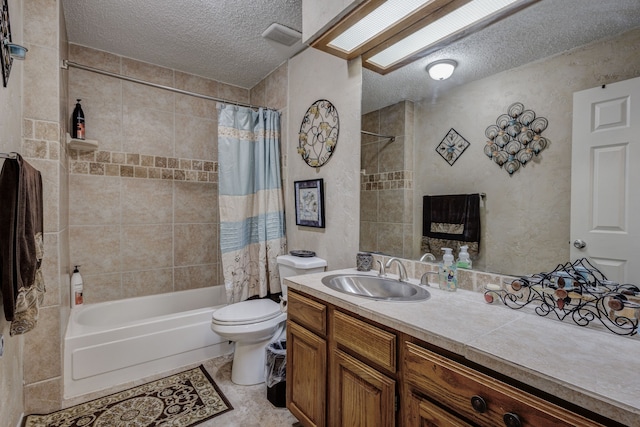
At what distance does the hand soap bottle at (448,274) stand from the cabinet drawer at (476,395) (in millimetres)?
481

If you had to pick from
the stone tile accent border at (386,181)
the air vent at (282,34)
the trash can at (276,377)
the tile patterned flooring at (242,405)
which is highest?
the air vent at (282,34)

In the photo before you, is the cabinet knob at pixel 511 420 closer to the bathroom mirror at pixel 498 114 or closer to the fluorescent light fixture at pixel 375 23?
the bathroom mirror at pixel 498 114

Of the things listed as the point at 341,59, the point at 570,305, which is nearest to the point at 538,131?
the point at 570,305

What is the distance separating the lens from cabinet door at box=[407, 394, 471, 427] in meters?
0.87

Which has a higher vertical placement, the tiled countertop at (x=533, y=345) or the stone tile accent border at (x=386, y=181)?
the stone tile accent border at (x=386, y=181)

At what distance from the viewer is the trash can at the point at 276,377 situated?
1854 mm

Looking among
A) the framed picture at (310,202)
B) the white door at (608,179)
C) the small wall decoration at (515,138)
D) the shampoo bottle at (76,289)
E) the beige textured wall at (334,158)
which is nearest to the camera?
the white door at (608,179)

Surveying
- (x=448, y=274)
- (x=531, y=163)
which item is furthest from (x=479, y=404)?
(x=531, y=163)

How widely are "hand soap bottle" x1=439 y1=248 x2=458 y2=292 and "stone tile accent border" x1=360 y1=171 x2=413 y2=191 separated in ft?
1.53

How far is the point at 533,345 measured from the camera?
0.83 metres

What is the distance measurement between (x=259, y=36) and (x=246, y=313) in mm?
2063

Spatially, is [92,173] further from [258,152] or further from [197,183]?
[258,152]

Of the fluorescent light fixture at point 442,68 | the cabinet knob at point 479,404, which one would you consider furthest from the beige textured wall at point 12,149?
the fluorescent light fixture at point 442,68

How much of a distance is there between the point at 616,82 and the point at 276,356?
2041 mm
